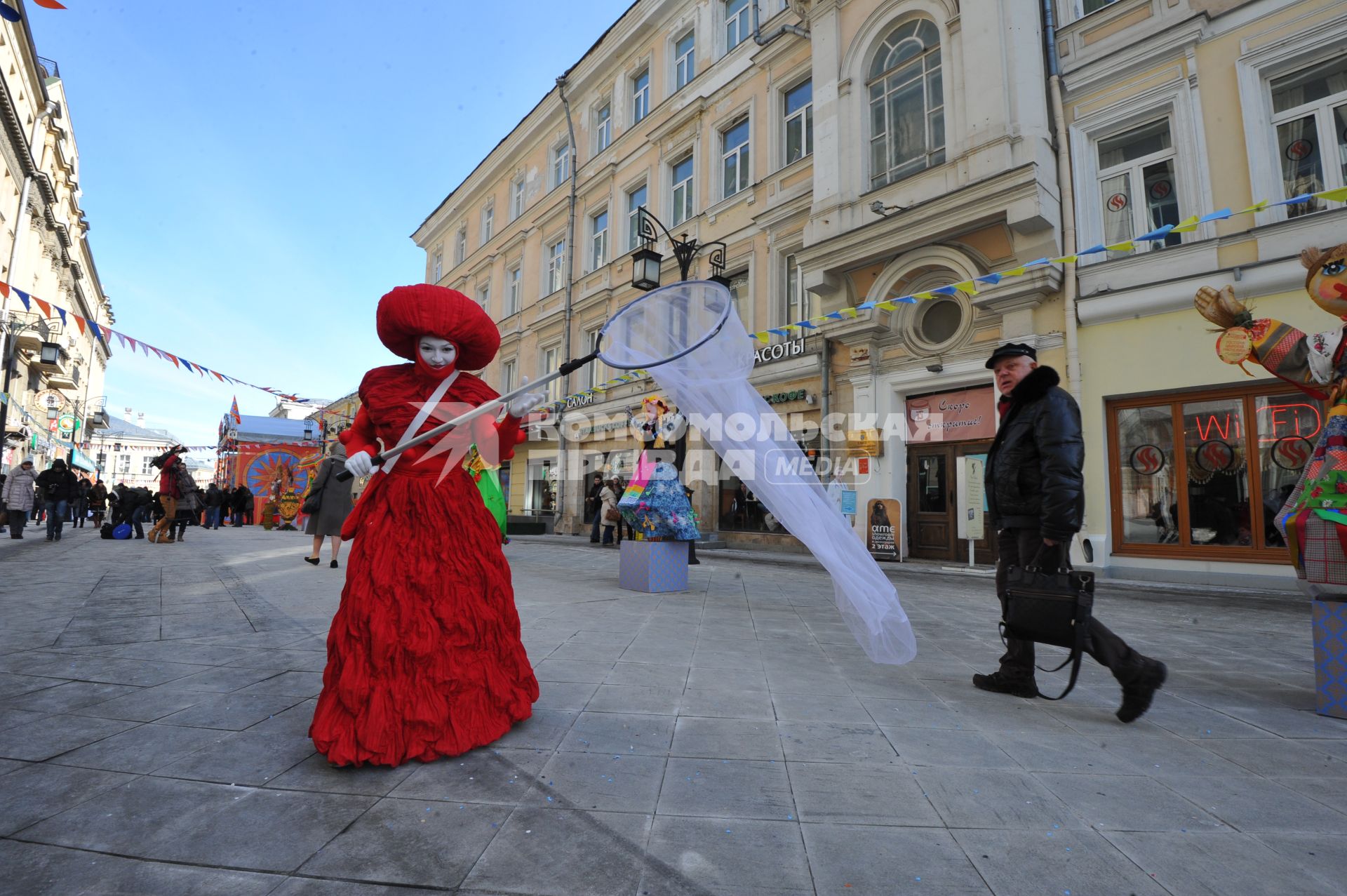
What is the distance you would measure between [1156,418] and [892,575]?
425 centimetres

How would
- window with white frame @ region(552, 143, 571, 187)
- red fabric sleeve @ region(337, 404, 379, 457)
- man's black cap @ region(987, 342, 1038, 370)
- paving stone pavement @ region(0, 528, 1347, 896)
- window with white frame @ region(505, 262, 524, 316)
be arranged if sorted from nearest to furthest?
1. paving stone pavement @ region(0, 528, 1347, 896)
2. red fabric sleeve @ region(337, 404, 379, 457)
3. man's black cap @ region(987, 342, 1038, 370)
4. window with white frame @ region(552, 143, 571, 187)
5. window with white frame @ region(505, 262, 524, 316)

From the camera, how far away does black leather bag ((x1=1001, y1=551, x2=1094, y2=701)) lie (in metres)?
2.97

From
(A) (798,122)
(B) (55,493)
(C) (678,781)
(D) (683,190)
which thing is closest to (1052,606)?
(C) (678,781)

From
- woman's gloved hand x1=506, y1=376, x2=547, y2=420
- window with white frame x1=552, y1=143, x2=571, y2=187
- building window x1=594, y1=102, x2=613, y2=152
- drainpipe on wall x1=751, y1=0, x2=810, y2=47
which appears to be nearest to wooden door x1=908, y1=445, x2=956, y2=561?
drainpipe on wall x1=751, y1=0, x2=810, y2=47

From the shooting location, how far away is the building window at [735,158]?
52.0 ft

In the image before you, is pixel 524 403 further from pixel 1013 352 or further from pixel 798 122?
pixel 798 122

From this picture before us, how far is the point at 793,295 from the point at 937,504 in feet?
17.7

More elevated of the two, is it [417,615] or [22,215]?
[22,215]

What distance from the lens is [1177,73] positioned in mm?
9414

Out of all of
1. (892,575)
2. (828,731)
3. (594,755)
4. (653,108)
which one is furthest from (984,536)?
(653,108)

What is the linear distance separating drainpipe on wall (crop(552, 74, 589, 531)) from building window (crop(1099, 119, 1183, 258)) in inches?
543

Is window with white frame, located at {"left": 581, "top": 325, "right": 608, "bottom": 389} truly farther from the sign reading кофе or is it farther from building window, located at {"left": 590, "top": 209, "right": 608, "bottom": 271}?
the sign reading кофе

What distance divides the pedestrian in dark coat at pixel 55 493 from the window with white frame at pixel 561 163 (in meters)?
15.0

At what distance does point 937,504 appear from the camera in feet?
39.0
